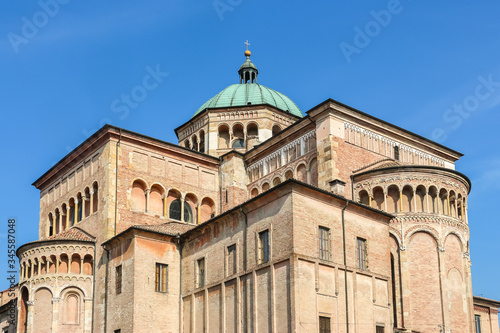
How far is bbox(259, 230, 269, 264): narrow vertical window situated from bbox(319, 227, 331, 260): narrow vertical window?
7.27ft

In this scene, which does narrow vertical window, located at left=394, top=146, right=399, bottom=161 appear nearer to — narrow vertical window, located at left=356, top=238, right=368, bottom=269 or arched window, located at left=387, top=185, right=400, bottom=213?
arched window, located at left=387, top=185, right=400, bottom=213

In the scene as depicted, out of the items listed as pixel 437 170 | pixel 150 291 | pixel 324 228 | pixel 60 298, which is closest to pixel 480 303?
pixel 437 170

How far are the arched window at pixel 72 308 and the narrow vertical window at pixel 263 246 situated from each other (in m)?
12.0

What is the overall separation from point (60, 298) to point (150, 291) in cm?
555

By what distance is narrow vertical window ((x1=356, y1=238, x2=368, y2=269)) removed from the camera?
3108cm

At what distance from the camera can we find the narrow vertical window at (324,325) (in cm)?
2824

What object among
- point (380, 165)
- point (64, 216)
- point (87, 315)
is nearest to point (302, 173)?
point (380, 165)

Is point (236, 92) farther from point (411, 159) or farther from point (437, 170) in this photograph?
point (437, 170)

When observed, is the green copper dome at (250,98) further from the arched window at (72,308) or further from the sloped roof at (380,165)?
the arched window at (72,308)

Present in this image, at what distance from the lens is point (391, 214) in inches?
1379

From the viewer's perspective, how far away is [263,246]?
30000 millimetres

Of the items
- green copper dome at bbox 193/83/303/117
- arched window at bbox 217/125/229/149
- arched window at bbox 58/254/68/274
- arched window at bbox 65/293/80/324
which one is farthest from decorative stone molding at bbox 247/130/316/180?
arched window at bbox 65/293/80/324

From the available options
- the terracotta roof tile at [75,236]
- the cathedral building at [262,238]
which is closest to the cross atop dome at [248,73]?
the cathedral building at [262,238]

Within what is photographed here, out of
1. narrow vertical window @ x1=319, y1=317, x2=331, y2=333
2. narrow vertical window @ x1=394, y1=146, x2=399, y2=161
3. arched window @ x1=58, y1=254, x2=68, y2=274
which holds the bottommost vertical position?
narrow vertical window @ x1=319, y1=317, x2=331, y2=333
